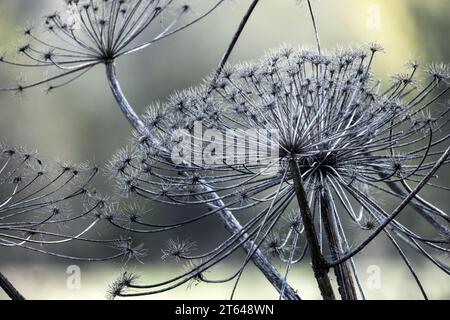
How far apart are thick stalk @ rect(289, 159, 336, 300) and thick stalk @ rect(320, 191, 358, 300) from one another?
1.17 ft

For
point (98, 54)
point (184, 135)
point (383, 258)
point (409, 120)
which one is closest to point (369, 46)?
point (409, 120)

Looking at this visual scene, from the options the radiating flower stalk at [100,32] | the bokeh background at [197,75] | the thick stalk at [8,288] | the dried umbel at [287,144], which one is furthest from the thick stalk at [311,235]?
the bokeh background at [197,75]

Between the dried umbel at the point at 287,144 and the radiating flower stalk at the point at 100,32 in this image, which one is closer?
the dried umbel at the point at 287,144

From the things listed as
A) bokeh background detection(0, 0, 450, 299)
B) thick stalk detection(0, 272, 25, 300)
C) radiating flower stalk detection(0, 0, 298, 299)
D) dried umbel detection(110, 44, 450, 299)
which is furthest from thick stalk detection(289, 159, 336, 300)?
bokeh background detection(0, 0, 450, 299)

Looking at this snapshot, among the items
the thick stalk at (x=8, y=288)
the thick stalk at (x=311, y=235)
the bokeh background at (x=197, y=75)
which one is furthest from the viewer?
the bokeh background at (x=197, y=75)

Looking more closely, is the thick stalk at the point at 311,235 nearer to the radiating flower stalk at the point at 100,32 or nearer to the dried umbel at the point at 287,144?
the dried umbel at the point at 287,144

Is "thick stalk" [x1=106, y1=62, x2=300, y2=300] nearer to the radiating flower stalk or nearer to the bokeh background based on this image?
the radiating flower stalk

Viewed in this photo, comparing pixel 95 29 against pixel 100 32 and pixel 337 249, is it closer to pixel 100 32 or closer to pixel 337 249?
pixel 100 32

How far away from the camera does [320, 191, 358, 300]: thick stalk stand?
11.6ft

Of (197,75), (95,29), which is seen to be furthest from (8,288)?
(197,75)

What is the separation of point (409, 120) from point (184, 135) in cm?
113

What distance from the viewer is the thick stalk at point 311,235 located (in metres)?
3.01

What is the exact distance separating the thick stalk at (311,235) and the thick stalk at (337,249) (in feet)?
1.17
